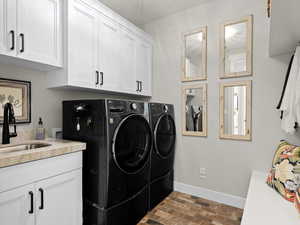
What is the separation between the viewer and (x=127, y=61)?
2.29m

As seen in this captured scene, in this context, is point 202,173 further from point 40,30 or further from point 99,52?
point 40,30

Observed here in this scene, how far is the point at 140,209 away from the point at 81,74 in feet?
5.12

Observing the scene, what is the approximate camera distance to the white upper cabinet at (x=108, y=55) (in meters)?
1.91

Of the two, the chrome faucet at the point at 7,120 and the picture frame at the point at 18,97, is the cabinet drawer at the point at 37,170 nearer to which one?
the chrome faucet at the point at 7,120

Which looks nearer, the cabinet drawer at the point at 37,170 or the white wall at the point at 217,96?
the cabinet drawer at the point at 37,170

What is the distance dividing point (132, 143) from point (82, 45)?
3.73 ft

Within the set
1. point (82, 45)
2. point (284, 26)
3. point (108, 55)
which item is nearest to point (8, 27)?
point (82, 45)

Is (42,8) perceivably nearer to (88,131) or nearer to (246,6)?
(88,131)

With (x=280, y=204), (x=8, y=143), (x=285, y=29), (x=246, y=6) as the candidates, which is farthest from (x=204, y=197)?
(x=246, y=6)

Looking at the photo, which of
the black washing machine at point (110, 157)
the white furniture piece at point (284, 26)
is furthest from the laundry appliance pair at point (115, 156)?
the white furniture piece at point (284, 26)

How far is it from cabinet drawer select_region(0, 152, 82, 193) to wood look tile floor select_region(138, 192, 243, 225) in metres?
1.03

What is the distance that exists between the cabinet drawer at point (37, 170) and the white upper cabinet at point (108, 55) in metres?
0.88

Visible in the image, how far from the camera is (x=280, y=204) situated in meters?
1.26

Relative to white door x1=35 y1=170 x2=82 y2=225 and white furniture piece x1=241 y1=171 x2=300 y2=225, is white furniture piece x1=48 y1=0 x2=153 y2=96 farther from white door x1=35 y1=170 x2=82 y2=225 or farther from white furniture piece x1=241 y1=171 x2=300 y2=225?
white furniture piece x1=241 y1=171 x2=300 y2=225
